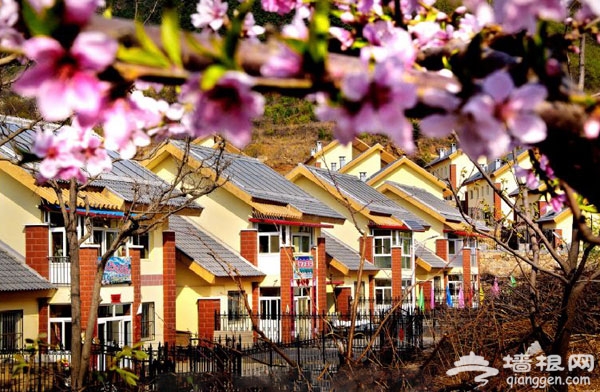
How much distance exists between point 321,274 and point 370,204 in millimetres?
6818

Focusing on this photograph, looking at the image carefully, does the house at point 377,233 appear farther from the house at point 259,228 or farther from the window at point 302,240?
the house at point 259,228

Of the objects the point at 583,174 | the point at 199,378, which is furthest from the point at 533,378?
the point at 583,174

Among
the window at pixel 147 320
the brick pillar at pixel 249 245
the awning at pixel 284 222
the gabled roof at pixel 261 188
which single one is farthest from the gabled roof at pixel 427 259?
the window at pixel 147 320

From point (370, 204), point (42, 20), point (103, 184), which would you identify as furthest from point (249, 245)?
point (42, 20)

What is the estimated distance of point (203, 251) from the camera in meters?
34.7

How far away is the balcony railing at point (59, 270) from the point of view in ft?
85.8

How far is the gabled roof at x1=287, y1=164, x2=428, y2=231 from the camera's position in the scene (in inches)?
1801

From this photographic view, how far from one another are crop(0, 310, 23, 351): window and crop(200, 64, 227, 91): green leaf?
23.9 meters

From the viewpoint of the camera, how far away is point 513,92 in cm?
185

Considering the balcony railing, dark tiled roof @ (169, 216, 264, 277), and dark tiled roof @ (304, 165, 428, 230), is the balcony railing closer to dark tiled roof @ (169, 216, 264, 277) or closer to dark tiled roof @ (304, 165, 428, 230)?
dark tiled roof @ (169, 216, 264, 277)

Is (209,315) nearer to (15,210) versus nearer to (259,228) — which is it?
(259,228)

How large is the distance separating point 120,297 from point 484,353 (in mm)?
17474

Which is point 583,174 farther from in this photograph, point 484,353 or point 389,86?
point 484,353

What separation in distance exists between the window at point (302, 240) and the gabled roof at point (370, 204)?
4.72 metres
